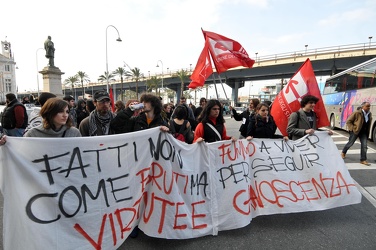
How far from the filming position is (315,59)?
29047mm

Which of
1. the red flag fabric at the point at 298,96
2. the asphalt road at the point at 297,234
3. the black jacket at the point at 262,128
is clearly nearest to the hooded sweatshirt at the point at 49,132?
the asphalt road at the point at 297,234

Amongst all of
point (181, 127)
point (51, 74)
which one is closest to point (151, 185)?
point (181, 127)

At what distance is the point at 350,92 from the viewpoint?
1179 cm

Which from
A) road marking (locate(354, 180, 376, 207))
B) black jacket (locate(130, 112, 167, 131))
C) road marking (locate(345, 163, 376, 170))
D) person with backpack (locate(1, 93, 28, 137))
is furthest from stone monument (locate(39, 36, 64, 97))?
A: road marking (locate(354, 180, 376, 207))

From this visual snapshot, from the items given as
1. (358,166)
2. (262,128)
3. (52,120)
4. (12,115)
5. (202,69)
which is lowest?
(358,166)

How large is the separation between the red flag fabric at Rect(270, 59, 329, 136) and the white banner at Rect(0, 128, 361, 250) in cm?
92

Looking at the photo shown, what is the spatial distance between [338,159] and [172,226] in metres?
2.66

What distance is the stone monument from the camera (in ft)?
55.5

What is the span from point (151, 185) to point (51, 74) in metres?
18.1

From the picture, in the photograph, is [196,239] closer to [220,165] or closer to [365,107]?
[220,165]

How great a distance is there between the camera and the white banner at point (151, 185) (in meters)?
1.99

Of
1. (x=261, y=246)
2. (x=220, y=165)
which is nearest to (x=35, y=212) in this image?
(x=220, y=165)

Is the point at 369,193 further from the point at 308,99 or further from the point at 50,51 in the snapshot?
the point at 50,51

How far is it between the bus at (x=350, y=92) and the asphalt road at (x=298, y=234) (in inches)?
297
